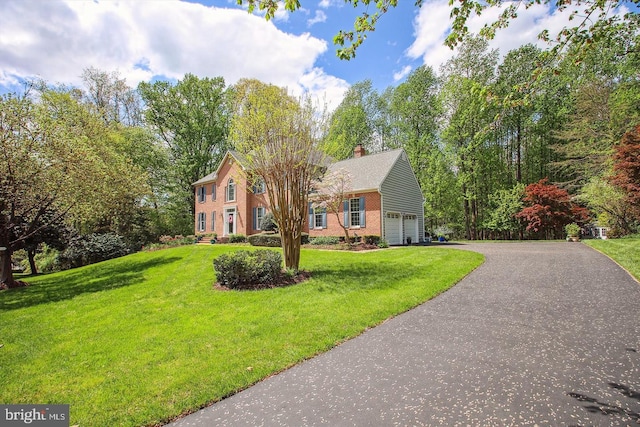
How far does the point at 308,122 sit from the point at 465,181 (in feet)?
69.2

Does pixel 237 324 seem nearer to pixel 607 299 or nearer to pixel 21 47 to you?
pixel 607 299

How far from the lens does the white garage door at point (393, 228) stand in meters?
18.5

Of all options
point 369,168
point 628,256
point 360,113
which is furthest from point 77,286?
point 360,113

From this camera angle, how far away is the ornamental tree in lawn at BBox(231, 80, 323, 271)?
28.9 feet

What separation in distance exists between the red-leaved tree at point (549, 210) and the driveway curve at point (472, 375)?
1780cm

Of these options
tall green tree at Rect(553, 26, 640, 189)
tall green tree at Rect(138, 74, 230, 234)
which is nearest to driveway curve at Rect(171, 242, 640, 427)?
tall green tree at Rect(553, 26, 640, 189)

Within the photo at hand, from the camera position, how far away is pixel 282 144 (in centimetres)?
885

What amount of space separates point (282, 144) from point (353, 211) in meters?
10.9

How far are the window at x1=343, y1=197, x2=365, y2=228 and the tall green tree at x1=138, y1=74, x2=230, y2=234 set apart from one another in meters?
18.8

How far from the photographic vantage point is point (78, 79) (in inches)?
1016

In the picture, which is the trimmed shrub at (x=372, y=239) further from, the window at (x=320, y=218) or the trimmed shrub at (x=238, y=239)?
the trimmed shrub at (x=238, y=239)

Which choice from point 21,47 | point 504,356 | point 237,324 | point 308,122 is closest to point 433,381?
point 504,356

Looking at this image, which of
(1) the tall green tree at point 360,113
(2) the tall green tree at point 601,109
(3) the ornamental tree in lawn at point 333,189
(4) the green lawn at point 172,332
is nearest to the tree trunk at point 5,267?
(4) the green lawn at point 172,332

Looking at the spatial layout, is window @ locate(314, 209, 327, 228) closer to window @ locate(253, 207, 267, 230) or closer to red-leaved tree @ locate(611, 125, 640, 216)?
window @ locate(253, 207, 267, 230)
